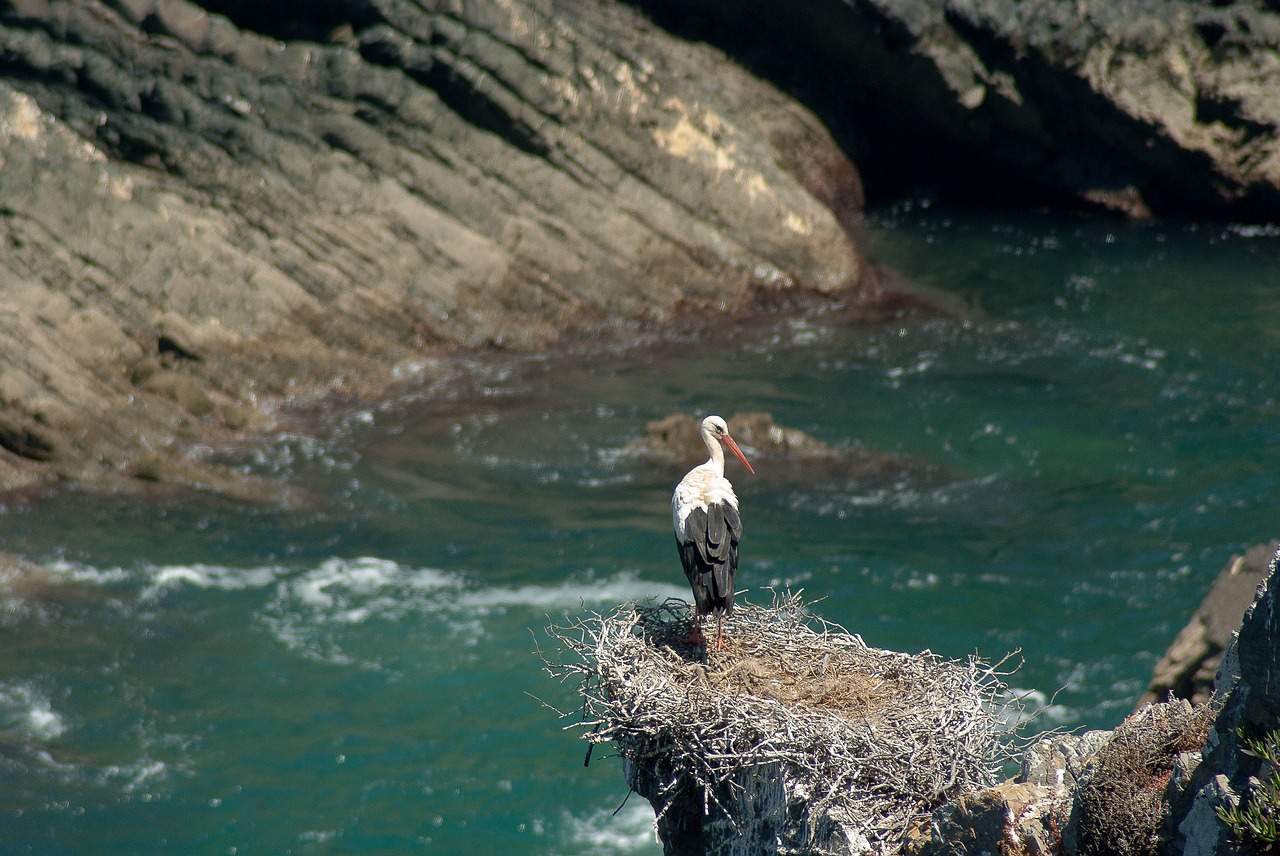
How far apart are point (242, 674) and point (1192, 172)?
22488mm

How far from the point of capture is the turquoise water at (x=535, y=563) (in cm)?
1231

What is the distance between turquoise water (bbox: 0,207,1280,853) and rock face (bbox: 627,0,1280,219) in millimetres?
5579

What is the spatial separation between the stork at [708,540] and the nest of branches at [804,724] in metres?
0.31

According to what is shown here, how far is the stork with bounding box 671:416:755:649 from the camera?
8.12m

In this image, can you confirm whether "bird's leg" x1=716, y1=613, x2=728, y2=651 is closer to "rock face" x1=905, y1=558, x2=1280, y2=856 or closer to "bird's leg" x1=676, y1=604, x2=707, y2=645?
"bird's leg" x1=676, y1=604, x2=707, y2=645

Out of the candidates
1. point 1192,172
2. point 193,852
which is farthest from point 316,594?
point 1192,172

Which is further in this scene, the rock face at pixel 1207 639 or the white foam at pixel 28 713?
the white foam at pixel 28 713

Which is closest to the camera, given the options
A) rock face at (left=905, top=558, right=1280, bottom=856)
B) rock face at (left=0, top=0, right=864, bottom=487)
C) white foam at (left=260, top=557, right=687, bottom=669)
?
rock face at (left=905, top=558, right=1280, bottom=856)

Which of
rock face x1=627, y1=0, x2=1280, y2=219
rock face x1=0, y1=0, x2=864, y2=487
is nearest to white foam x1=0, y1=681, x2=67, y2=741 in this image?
rock face x1=0, y1=0, x2=864, y2=487

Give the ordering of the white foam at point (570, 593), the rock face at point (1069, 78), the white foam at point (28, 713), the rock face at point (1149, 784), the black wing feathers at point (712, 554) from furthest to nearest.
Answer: the rock face at point (1069, 78), the white foam at point (570, 593), the white foam at point (28, 713), the black wing feathers at point (712, 554), the rock face at point (1149, 784)

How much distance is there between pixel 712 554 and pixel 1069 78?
21.5 metres

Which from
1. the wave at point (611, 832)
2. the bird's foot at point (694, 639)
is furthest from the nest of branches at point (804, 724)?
the wave at point (611, 832)

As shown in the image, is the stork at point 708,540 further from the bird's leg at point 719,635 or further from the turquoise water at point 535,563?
the turquoise water at point 535,563

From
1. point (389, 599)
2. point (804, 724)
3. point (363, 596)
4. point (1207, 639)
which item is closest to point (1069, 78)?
point (1207, 639)
